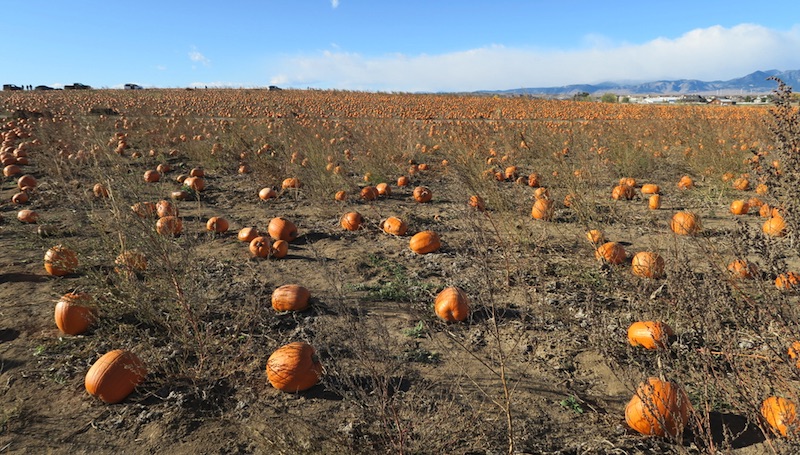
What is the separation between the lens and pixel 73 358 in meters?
3.25

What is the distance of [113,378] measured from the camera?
282 cm

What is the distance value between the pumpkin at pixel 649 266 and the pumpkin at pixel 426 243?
84.3 inches

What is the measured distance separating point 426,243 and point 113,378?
3.34m

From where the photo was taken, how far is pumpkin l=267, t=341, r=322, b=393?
2863 mm

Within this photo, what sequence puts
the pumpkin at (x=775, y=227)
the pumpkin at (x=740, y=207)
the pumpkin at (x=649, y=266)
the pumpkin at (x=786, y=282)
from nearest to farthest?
the pumpkin at (x=786, y=282) → the pumpkin at (x=649, y=266) → the pumpkin at (x=775, y=227) → the pumpkin at (x=740, y=207)

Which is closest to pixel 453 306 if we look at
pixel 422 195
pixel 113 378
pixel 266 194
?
pixel 113 378

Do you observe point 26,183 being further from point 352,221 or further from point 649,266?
point 649,266

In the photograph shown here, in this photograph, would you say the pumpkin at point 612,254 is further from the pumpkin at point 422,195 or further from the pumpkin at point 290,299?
the pumpkin at point 422,195

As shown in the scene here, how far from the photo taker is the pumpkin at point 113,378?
9.20 ft

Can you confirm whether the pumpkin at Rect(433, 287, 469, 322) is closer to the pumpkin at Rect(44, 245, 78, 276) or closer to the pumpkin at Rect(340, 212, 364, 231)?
the pumpkin at Rect(340, 212, 364, 231)

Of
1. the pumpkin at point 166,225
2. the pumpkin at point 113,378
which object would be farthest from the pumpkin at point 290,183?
the pumpkin at point 113,378

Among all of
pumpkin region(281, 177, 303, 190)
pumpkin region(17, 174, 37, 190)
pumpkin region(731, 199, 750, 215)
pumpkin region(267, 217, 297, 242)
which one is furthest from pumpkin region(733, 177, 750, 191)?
pumpkin region(17, 174, 37, 190)

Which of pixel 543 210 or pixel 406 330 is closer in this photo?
pixel 406 330

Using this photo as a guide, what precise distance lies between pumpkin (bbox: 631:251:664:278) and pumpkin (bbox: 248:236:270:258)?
13.0 ft
